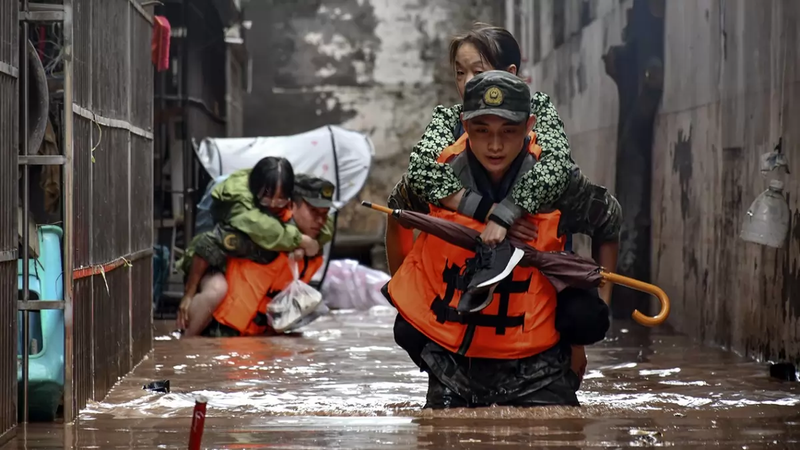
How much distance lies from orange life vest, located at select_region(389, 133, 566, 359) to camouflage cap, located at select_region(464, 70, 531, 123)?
31cm

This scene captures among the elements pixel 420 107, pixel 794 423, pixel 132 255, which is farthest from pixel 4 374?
pixel 420 107

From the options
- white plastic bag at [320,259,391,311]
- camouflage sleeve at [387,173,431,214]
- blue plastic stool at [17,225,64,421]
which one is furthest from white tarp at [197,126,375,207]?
camouflage sleeve at [387,173,431,214]

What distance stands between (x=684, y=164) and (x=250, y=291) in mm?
3813

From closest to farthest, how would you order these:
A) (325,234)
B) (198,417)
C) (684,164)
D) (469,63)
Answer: (198,417) < (469,63) < (684,164) < (325,234)

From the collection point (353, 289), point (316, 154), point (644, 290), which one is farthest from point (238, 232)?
point (644, 290)

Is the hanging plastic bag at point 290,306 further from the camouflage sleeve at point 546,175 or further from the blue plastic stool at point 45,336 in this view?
the camouflage sleeve at point 546,175

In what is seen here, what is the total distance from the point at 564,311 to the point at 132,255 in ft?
10.4

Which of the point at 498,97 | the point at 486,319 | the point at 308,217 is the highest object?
the point at 498,97

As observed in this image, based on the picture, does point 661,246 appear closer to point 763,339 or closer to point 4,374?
point 763,339

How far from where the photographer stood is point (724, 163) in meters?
9.14

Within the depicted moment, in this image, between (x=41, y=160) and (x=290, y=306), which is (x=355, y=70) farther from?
(x=41, y=160)

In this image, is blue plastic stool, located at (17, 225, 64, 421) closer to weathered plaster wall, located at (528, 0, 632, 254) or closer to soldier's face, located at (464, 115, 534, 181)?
soldier's face, located at (464, 115, 534, 181)

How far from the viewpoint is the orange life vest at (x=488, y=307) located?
17.9ft

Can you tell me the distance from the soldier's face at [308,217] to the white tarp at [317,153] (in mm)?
1834
